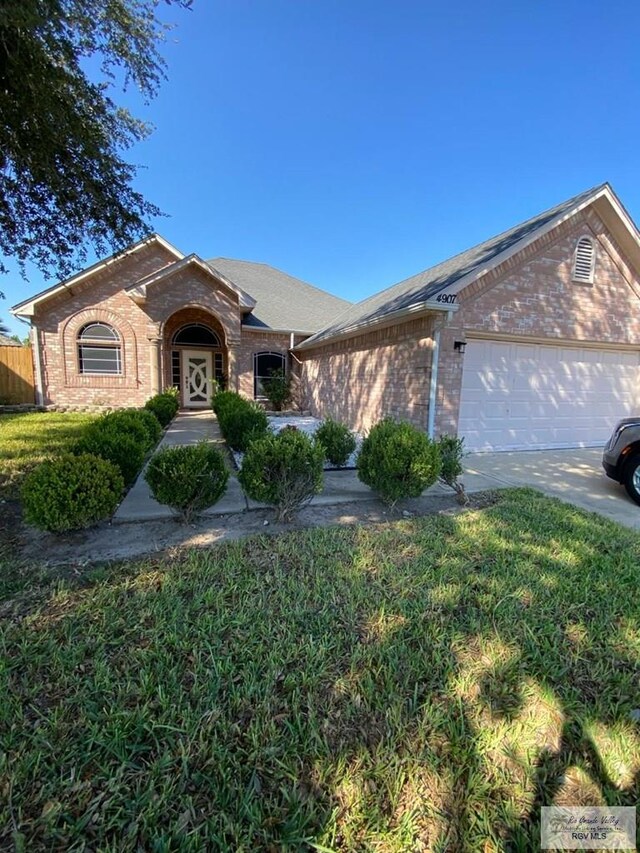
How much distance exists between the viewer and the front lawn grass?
4.87 ft

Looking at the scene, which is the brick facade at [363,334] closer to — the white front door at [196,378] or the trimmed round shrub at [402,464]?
the white front door at [196,378]

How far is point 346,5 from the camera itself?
653 cm

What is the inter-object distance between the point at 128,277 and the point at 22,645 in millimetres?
15675

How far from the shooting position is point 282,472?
14.1ft

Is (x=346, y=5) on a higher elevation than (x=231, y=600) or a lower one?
higher

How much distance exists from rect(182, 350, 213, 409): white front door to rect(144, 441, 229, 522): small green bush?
42.7 ft

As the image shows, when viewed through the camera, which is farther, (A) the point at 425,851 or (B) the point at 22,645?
(B) the point at 22,645

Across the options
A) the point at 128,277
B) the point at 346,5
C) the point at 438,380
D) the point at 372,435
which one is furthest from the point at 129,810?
the point at 128,277

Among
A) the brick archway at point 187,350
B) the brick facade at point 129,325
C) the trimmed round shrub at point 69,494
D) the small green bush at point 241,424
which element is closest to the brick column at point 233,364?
the brick facade at point 129,325

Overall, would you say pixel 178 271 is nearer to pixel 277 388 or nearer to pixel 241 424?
pixel 277 388

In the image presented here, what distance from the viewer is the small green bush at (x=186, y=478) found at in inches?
160

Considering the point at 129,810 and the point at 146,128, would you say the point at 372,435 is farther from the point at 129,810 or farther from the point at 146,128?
the point at 146,128

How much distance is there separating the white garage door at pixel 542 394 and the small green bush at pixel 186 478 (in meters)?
5.99

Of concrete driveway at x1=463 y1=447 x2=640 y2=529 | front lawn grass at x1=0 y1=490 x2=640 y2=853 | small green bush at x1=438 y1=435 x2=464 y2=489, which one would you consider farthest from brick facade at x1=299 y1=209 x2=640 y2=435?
front lawn grass at x1=0 y1=490 x2=640 y2=853
